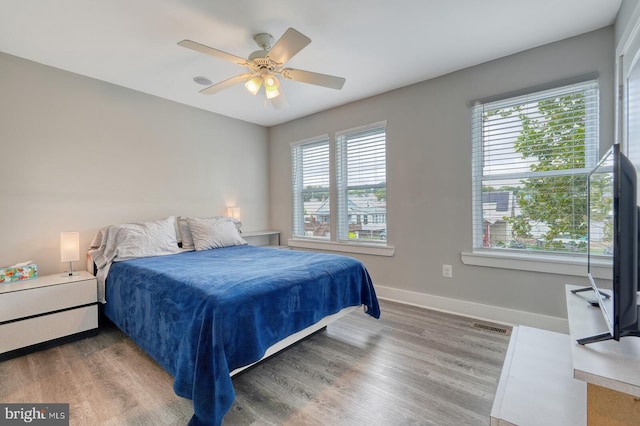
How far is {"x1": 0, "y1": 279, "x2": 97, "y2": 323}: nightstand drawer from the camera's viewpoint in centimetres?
221

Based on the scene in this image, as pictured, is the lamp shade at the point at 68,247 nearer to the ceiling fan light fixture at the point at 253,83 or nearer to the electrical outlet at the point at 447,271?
the ceiling fan light fixture at the point at 253,83

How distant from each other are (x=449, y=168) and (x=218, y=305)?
2.64 meters

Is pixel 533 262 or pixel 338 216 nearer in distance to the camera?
pixel 533 262

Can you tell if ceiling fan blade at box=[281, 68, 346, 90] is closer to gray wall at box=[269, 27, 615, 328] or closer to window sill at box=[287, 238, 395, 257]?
gray wall at box=[269, 27, 615, 328]

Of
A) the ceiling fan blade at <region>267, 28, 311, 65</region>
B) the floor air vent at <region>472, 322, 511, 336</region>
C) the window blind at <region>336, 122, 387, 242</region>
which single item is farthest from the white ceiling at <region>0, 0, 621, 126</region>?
the floor air vent at <region>472, 322, 511, 336</region>

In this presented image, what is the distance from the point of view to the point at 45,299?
2.37 m

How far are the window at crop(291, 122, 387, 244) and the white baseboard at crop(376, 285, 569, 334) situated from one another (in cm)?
69

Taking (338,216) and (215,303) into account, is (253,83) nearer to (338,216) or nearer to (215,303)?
(215,303)

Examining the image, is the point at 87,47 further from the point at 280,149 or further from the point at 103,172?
the point at 280,149

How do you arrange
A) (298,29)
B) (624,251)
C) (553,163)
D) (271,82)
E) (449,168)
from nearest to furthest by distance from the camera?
(624,251) → (298,29) → (271,82) → (553,163) → (449,168)

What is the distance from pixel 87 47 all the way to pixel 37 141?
1.06m

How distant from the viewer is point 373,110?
3.67 metres

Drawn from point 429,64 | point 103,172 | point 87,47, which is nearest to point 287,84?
point 429,64

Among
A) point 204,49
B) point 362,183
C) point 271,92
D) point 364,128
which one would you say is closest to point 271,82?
point 271,92
